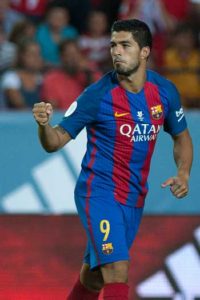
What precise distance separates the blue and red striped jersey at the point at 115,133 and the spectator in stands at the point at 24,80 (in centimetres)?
290

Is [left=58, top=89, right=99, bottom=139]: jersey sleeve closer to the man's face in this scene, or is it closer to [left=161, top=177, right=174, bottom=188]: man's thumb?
the man's face

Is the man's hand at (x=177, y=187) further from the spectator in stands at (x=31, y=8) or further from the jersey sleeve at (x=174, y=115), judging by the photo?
the spectator in stands at (x=31, y=8)

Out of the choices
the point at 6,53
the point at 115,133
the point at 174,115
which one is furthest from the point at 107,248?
the point at 6,53

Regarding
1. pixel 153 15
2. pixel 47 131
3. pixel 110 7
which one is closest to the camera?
pixel 47 131

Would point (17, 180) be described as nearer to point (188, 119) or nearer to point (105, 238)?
point (188, 119)

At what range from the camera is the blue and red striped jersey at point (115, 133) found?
18.2 ft

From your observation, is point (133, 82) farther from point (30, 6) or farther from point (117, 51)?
point (30, 6)

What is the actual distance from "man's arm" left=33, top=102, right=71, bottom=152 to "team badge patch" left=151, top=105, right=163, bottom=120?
52cm

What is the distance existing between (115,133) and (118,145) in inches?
2.8

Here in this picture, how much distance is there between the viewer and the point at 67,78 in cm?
870

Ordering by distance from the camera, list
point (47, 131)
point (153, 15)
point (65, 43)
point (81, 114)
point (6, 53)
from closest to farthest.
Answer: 1. point (47, 131)
2. point (81, 114)
3. point (6, 53)
4. point (65, 43)
5. point (153, 15)

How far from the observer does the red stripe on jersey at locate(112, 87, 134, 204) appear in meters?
5.59

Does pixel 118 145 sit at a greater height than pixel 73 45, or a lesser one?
greater

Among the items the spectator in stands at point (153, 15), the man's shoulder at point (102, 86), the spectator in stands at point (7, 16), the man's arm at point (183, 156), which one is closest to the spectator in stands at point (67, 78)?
the spectator in stands at point (7, 16)
